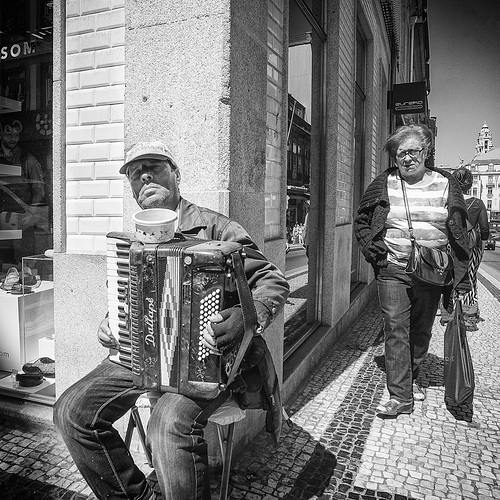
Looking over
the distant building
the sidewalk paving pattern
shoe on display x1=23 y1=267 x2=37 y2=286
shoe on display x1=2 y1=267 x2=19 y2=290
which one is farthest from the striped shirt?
the distant building

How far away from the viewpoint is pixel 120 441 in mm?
2049

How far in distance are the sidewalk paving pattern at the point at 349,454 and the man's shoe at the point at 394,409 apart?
4cm

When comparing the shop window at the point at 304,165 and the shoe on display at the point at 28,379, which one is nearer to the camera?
the shoe on display at the point at 28,379

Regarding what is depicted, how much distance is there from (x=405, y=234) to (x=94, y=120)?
2.28 meters

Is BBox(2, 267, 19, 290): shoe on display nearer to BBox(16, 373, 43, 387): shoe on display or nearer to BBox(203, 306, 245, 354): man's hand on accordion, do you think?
BBox(16, 373, 43, 387): shoe on display

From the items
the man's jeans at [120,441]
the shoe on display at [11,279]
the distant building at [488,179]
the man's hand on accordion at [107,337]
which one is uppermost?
the distant building at [488,179]

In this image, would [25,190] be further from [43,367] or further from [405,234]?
[405,234]

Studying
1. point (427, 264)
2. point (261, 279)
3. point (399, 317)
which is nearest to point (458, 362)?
point (399, 317)

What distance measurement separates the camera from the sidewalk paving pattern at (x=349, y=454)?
2.55m

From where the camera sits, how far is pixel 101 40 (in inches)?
120

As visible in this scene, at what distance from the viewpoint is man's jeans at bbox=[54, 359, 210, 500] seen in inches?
69.7

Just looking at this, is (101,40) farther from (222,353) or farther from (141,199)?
(222,353)

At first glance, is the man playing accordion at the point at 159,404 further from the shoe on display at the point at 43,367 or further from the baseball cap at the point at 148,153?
the shoe on display at the point at 43,367

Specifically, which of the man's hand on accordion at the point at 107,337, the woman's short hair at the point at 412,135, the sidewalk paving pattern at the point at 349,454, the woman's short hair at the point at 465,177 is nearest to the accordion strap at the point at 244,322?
the man's hand on accordion at the point at 107,337
